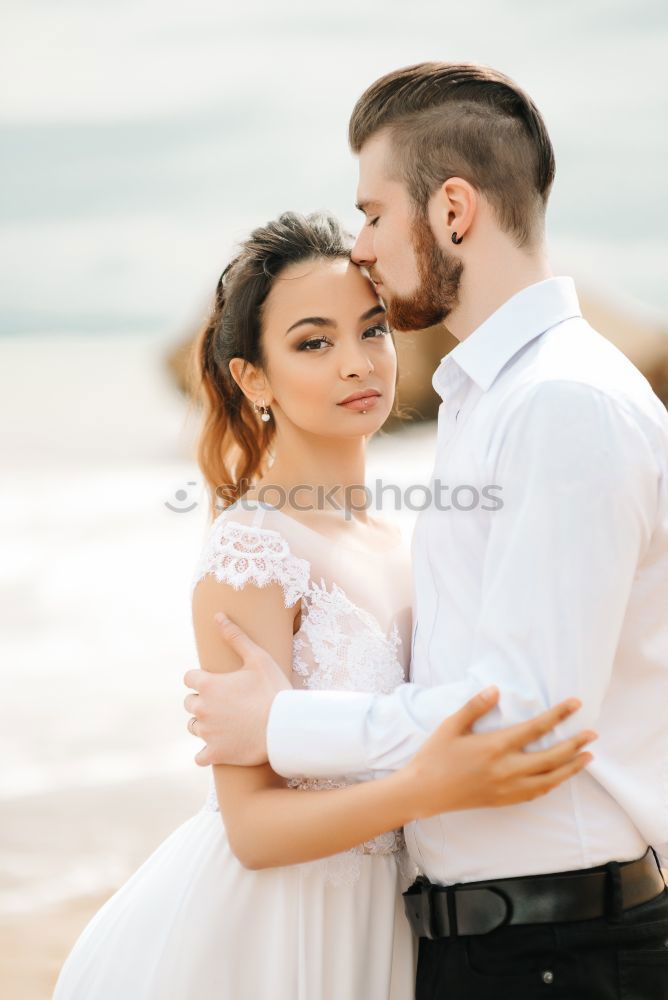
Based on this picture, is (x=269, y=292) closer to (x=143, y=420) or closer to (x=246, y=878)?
(x=246, y=878)

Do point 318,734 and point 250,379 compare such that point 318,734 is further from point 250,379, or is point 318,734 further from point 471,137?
point 471,137

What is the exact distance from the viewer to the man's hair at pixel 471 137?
6.18 ft

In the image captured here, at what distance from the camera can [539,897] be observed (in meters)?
1.67

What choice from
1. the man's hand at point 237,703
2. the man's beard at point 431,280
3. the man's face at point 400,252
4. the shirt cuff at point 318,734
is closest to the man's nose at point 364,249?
A: the man's face at point 400,252

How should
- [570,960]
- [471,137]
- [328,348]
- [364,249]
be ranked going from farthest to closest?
[328,348], [364,249], [471,137], [570,960]

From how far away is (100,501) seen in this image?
13.5 metres

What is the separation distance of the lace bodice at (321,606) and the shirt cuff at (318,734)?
0.24 meters

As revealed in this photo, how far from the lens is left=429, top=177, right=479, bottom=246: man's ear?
6.08ft

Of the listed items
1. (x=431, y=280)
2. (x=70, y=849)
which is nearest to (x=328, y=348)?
(x=431, y=280)

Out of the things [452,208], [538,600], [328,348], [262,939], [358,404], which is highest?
[452,208]

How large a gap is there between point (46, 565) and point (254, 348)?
811 centimetres

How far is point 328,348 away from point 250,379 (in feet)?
0.69

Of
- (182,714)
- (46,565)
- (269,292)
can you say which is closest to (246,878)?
(269,292)

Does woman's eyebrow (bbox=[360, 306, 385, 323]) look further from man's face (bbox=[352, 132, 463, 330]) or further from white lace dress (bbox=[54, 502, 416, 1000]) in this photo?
white lace dress (bbox=[54, 502, 416, 1000])
